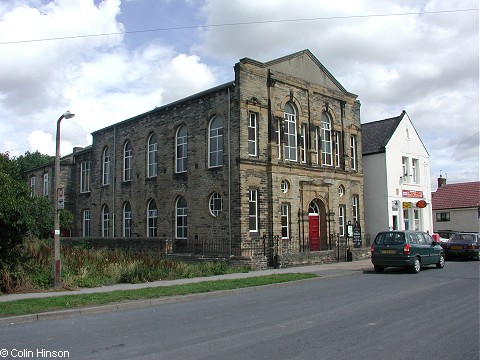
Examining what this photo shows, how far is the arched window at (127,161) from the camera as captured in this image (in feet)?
100

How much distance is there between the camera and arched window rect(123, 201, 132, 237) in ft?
97.7

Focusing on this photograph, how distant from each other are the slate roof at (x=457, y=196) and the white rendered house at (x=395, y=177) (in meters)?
10.4

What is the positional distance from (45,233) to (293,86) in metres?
16.2

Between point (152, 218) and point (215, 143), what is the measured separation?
23.1 feet

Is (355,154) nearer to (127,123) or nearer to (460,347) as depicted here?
(127,123)

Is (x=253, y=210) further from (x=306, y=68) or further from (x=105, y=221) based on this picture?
(x=105, y=221)

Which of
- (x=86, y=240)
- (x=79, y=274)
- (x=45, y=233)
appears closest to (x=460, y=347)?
(x=79, y=274)

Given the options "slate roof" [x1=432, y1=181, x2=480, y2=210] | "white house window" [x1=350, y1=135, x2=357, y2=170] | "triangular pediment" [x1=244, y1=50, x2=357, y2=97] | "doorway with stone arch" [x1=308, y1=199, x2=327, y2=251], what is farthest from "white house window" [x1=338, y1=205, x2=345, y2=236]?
"slate roof" [x1=432, y1=181, x2=480, y2=210]

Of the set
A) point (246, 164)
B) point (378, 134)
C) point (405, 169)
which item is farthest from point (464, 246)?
point (246, 164)

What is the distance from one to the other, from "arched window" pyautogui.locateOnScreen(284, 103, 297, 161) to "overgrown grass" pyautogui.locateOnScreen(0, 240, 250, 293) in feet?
27.5

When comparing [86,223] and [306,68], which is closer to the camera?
[306,68]

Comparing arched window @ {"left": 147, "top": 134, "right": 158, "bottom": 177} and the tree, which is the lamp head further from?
arched window @ {"left": 147, "top": 134, "right": 158, "bottom": 177}

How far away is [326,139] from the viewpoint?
2805cm

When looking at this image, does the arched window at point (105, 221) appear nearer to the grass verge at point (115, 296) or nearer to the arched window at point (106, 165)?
the arched window at point (106, 165)
